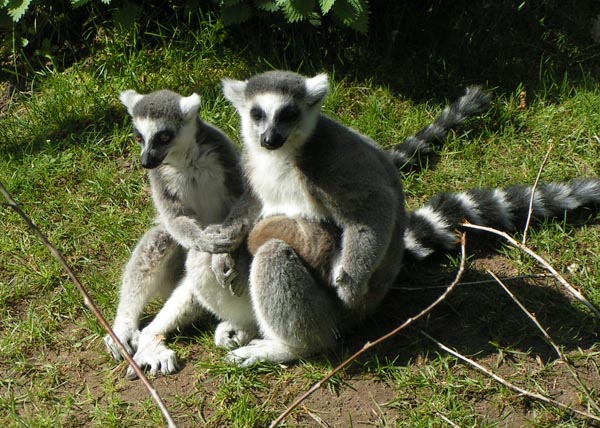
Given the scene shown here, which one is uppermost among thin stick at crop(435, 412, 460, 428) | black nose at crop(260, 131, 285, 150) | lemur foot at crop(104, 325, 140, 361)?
black nose at crop(260, 131, 285, 150)

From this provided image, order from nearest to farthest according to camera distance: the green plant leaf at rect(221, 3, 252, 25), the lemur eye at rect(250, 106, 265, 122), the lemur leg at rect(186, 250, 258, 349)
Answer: the lemur eye at rect(250, 106, 265, 122) < the lemur leg at rect(186, 250, 258, 349) < the green plant leaf at rect(221, 3, 252, 25)

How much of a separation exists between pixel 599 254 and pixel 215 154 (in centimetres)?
236

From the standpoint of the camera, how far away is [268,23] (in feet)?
20.3

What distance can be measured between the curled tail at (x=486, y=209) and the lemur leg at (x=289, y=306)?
84 centimetres

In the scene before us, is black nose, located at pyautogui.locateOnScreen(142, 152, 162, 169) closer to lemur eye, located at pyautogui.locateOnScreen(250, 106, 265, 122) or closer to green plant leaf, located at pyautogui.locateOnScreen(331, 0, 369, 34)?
lemur eye, located at pyautogui.locateOnScreen(250, 106, 265, 122)

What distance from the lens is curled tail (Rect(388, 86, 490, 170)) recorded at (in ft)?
17.7

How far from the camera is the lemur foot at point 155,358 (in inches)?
173

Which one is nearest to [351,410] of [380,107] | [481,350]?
[481,350]

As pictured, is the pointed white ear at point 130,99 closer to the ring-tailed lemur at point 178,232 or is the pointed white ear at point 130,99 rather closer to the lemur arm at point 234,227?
the ring-tailed lemur at point 178,232

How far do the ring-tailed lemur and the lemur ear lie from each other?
27.5 inches

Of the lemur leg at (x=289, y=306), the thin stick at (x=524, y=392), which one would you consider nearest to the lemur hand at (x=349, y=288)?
the lemur leg at (x=289, y=306)

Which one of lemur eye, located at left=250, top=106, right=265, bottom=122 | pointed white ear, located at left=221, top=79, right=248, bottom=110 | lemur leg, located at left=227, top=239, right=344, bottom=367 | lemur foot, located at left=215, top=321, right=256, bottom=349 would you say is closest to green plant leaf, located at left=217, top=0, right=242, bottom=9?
pointed white ear, located at left=221, top=79, right=248, bottom=110

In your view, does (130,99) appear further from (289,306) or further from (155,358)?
(289,306)

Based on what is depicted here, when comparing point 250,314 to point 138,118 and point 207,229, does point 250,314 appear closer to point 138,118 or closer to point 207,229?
point 207,229
